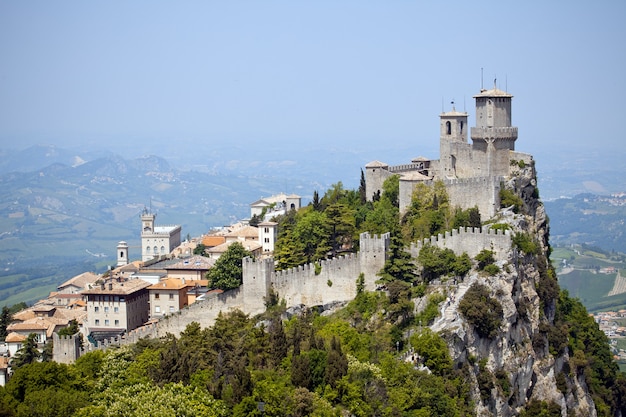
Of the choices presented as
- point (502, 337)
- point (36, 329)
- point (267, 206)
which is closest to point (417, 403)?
point (502, 337)

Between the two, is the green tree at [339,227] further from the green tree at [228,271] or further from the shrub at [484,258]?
the shrub at [484,258]

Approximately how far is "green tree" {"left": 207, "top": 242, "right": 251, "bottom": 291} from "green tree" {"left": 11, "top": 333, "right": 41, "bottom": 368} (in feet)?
33.1

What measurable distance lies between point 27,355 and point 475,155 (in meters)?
27.4

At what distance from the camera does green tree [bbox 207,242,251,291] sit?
192ft

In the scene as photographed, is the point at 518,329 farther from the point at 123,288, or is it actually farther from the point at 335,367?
the point at 123,288

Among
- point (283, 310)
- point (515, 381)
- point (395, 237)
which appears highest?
point (395, 237)

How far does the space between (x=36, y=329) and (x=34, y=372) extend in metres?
16.8

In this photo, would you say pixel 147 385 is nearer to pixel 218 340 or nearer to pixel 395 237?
pixel 218 340

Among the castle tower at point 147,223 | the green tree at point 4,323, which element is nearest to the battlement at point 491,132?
the green tree at point 4,323

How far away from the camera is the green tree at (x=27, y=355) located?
55.9 metres

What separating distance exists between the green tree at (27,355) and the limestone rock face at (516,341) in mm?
21088

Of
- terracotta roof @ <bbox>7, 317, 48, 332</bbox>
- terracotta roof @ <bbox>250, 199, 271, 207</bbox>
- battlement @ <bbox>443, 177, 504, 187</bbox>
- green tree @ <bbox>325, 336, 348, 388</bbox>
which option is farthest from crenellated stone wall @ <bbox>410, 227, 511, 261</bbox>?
terracotta roof @ <bbox>250, 199, 271, 207</bbox>

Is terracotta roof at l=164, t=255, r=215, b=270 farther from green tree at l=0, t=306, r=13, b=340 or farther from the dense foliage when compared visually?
the dense foliage

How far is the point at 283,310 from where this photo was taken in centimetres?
5619
